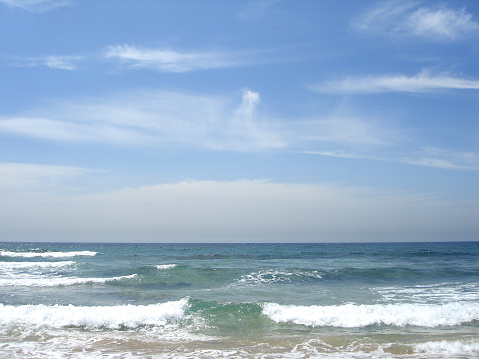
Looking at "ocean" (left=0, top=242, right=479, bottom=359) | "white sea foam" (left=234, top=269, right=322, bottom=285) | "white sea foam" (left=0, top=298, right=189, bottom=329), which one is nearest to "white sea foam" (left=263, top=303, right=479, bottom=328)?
"ocean" (left=0, top=242, right=479, bottom=359)

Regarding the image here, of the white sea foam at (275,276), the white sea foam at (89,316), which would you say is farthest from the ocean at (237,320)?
the white sea foam at (275,276)

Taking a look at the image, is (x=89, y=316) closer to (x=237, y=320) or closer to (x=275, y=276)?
(x=237, y=320)

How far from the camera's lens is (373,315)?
10.8 metres

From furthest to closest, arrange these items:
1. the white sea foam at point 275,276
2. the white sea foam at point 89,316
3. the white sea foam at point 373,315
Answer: the white sea foam at point 275,276, the white sea foam at point 373,315, the white sea foam at point 89,316

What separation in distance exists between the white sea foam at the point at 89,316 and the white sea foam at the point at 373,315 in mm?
3350

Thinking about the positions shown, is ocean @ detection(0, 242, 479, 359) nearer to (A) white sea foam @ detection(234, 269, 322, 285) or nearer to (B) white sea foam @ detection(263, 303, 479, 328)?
(B) white sea foam @ detection(263, 303, 479, 328)

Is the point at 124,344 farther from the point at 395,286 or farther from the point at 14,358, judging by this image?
the point at 395,286

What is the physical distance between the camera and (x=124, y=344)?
8391 millimetres

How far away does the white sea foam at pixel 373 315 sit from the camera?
10.5m

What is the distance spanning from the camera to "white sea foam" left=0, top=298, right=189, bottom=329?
10125 mm

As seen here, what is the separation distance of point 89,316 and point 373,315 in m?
8.45

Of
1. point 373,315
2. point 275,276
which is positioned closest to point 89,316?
point 373,315

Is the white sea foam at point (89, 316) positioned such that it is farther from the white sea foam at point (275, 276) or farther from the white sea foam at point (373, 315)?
the white sea foam at point (275, 276)

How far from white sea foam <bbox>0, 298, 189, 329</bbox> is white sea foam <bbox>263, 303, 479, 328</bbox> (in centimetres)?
335
